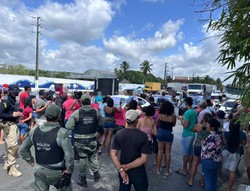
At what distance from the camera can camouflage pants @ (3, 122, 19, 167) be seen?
16.4ft

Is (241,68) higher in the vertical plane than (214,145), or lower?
higher

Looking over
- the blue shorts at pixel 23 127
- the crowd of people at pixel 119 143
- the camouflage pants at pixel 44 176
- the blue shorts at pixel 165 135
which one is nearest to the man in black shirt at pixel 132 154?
the crowd of people at pixel 119 143

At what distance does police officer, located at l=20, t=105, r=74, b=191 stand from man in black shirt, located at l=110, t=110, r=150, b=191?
0.64 m

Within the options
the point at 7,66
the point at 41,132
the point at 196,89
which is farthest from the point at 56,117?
the point at 7,66

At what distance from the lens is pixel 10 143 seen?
16.5 feet

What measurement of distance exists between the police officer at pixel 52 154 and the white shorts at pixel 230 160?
306cm

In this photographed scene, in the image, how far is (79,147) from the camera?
466 centimetres

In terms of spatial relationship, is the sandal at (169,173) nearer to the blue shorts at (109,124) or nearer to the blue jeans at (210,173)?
the blue jeans at (210,173)

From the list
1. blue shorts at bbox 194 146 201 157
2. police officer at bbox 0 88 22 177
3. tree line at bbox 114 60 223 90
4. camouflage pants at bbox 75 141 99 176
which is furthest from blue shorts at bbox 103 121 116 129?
tree line at bbox 114 60 223 90

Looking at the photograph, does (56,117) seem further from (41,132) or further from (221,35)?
(221,35)

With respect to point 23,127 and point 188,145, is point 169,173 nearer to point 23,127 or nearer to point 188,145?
point 188,145

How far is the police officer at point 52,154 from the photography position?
2.91 metres

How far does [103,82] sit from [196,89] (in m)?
27.6

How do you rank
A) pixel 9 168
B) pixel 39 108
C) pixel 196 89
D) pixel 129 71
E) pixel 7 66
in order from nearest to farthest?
1. pixel 9 168
2. pixel 39 108
3. pixel 196 89
4. pixel 7 66
5. pixel 129 71
